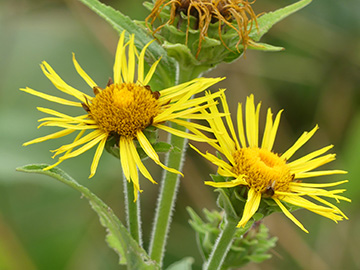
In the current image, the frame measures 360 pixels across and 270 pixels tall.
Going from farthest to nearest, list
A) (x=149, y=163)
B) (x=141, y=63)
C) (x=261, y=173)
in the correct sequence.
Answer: (x=149, y=163), (x=141, y=63), (x=261, y=173)

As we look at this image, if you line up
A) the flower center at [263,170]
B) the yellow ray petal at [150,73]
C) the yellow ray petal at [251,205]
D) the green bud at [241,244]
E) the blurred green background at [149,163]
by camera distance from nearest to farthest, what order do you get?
the yellow ray petal at [251,205], the flower center at [263,170], the yellow ray petal at [150,73], the green bud at [241,244], the blurred green background at [149,163]

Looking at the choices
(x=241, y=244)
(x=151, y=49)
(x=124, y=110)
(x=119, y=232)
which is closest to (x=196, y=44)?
(x=151, y=49)

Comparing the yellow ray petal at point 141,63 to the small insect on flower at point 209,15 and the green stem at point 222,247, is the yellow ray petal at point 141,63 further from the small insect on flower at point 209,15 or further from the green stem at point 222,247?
the green stem at point 222,247

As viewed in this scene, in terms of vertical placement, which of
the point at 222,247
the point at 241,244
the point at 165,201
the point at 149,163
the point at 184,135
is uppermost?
the point at 184,135

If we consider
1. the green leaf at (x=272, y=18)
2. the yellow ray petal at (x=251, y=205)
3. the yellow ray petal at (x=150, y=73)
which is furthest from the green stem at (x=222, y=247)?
the green leaf at (x=272, y=18)

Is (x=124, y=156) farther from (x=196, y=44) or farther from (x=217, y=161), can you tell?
Result: (x=196, y=44)

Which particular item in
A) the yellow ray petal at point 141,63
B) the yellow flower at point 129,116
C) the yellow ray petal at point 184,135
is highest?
the yellow ray petal at point 141,63
